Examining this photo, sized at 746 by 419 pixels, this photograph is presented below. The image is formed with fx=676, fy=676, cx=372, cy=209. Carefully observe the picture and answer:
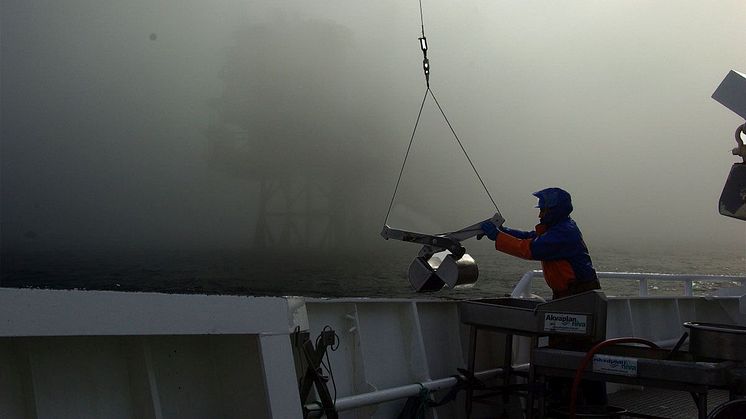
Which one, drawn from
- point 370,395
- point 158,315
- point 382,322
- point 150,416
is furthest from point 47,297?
point 382,322

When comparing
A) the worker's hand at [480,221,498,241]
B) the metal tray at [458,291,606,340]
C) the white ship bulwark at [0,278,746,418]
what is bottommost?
the metal tray at [458,291,606,340]

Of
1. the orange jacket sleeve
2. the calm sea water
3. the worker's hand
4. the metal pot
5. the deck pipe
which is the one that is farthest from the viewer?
the calm sea water

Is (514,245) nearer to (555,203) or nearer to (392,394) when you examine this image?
(555,203)

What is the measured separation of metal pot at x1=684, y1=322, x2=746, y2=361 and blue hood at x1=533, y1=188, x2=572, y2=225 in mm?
1383

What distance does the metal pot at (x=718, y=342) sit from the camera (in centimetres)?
393

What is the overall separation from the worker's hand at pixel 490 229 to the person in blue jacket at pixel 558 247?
27 mm

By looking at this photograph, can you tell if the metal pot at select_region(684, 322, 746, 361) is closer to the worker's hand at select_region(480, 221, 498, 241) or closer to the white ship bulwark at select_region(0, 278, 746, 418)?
the worker's hand at select_region(480, 221, 498, 241)

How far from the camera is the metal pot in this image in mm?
3930

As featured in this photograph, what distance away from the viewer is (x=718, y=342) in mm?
4031

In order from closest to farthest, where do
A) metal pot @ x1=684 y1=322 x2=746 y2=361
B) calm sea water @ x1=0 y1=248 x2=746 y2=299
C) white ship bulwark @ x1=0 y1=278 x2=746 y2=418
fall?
white ship bulwark @ x1=0 y1=278 x2=746 y2=418 < metal pot @ x1=684 y1=322 x2=746 y2=361 < calm sea water @ x1=0 y1=248 x2=746 y2=299

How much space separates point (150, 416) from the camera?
110 inches

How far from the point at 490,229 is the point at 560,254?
598mm

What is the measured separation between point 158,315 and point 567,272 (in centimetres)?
356

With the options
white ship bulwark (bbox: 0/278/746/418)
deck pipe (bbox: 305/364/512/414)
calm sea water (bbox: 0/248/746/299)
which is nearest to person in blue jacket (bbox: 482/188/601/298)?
deck pipe (bbox: 305/364/512/414)
